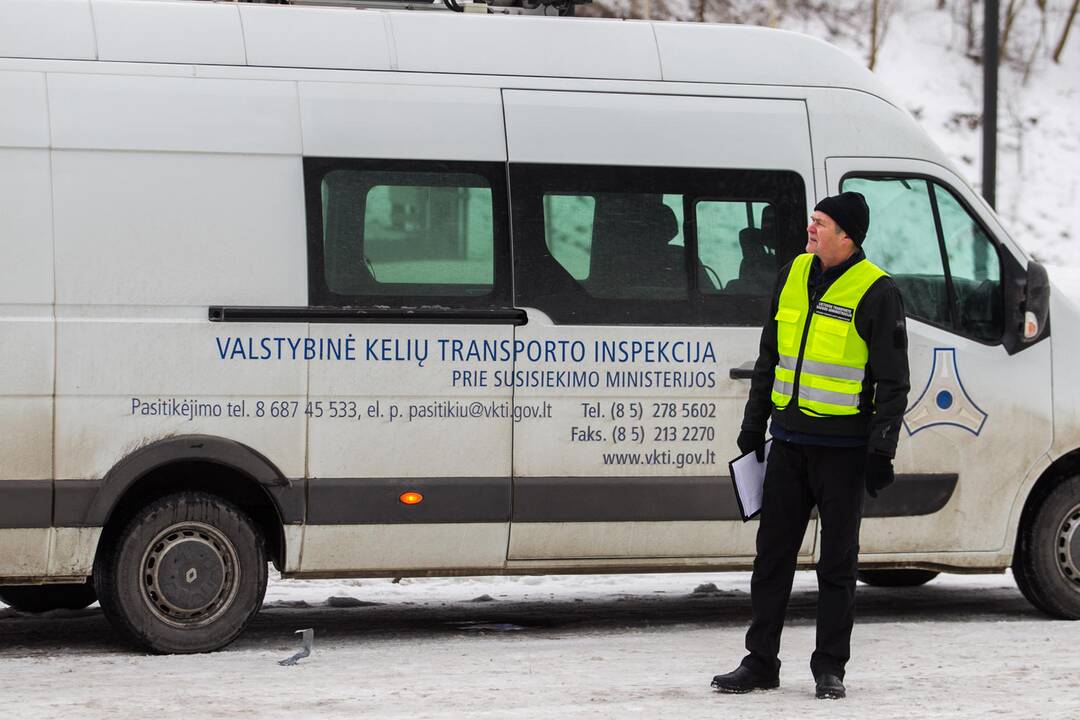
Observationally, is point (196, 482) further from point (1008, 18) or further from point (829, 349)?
point (1008, 18)

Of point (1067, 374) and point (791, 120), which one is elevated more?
Answer: point (791, 120)

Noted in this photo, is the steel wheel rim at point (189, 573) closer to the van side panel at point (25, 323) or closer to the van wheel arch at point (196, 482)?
the van wheel arch at point (196, 482)

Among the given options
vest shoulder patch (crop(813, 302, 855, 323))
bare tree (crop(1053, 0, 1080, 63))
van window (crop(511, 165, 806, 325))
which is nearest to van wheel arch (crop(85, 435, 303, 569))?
van window (crop(511, 165, 806, 325))

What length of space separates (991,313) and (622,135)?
1936mm

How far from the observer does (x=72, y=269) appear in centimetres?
671

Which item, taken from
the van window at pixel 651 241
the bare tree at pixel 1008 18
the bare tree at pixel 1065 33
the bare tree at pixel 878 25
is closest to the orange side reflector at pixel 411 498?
the van window at pixel 651 241

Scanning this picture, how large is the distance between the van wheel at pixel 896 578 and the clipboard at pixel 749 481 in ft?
10.7

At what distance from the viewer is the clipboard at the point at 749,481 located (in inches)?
246

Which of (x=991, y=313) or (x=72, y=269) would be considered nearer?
(x=72, y=269)

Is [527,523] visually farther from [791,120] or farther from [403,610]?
[791,120]

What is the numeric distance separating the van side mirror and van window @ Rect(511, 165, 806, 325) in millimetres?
1070

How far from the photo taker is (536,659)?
6.84 m

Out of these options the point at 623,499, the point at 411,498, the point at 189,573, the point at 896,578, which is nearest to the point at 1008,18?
the point at 896,578

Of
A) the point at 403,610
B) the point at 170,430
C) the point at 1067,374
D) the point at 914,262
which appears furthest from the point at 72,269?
the point at 1067,374
